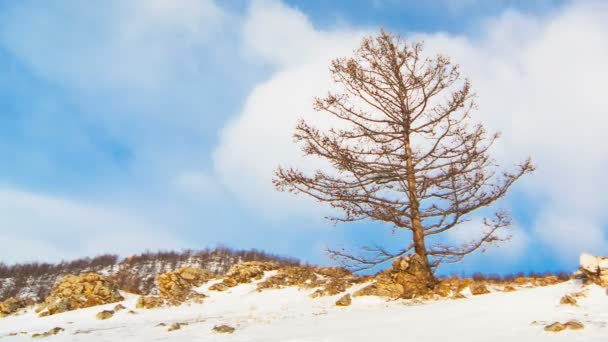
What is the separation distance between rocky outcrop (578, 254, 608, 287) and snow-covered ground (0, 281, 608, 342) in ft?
0.68

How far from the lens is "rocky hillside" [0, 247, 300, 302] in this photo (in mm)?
97500

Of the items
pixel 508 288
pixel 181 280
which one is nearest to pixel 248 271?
pixel 181 280

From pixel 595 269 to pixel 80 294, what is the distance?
14.8 metres

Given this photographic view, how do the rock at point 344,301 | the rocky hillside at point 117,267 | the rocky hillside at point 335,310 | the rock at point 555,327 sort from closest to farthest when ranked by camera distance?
the rock at point 555,327 < the rocky hillside at point 335,310 < the rock at point 344,301 < the rocky hillside at point 117,267

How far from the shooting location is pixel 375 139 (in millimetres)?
12531

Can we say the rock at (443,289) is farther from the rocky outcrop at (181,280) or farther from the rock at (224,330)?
the rocky outcrop at (181,280)

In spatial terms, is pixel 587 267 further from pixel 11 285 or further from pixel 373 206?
pixel 11 285

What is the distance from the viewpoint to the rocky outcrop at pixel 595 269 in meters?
7.93

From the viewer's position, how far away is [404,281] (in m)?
10.9

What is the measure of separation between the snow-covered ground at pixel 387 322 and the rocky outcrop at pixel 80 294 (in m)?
3.53

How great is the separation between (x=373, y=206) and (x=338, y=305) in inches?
114

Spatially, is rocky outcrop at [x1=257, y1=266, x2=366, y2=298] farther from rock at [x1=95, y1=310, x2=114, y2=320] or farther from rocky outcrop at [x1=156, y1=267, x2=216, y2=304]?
rock at [x1=95, y1=310, x2=114, y2=320]

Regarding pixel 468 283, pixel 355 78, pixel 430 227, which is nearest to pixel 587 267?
pixel 468 283

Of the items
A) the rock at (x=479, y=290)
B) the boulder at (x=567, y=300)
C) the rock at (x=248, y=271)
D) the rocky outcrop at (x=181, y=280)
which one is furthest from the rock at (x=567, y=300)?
the rocky outcrop at (x=181, y=280)
